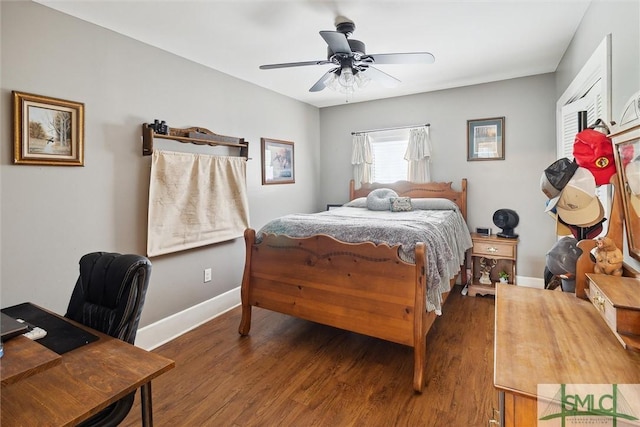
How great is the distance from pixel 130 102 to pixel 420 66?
2.72 m

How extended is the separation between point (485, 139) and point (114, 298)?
4084mm

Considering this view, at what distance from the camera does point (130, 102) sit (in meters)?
2.57

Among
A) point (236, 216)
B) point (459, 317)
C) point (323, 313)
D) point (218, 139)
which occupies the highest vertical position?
→ point (218, 139)

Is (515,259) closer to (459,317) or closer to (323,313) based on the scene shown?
(459,317)

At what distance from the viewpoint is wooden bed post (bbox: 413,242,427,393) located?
2037 millimetres

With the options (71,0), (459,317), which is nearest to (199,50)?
(71,0)

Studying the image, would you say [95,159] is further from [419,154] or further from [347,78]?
[419,154]

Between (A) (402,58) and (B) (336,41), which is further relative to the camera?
(A) (402,58)

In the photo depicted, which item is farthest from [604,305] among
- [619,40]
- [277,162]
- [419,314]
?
[277,162]

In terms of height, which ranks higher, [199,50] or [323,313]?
[199,50]

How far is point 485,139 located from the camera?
3.95m

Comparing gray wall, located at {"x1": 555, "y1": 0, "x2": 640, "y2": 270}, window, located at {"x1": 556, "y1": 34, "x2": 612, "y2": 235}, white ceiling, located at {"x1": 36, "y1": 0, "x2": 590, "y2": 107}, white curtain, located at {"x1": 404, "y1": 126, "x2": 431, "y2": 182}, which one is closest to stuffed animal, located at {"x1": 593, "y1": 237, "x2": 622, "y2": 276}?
gray wall, located at {"x1": 555, "y1": 0, "x2": 640, "y2": 270}

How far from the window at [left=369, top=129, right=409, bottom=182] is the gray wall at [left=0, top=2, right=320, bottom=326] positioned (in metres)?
2.13

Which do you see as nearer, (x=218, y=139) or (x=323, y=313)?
(x=323, y=313)
